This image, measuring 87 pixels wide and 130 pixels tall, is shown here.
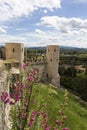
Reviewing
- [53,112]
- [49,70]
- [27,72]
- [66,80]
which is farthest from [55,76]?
[27,72]

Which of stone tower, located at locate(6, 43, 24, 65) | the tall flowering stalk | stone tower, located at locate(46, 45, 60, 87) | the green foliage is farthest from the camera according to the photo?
stone tower, located at locate(46, 45, 60, 87)

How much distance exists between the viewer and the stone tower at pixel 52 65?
40.4m

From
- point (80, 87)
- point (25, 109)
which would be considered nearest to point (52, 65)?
point (80, 87)

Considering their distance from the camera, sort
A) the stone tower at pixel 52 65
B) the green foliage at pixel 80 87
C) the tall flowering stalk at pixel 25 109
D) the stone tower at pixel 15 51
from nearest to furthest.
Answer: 1. the tall flowering stalk at pixel 25 109
2. the stone tower at pixel 15 51
3. the green foliage at pixel 80 87
4. the stone tower at pixel 52 65

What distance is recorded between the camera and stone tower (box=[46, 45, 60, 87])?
40.4 m

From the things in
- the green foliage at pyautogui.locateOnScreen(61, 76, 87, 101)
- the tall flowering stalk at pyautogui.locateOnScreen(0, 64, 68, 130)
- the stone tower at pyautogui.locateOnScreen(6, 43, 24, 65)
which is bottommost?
the green foliage at pyautogui.locateOnScreen(61, 76, 87, 101)

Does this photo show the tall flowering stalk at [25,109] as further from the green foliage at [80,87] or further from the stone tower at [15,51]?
the green foliage at [80,87]

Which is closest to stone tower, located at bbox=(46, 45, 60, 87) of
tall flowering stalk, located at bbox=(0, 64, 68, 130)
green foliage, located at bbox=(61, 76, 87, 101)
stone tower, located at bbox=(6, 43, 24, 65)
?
green foliage, located at bbox=(61, 76, 87, 101)

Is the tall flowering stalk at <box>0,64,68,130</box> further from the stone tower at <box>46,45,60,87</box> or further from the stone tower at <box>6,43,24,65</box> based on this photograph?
the stone tower at <box>46,45,60,87</box>

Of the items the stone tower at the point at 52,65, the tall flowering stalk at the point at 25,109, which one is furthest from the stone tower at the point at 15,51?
the tall flowering stalk at the point at 25,109

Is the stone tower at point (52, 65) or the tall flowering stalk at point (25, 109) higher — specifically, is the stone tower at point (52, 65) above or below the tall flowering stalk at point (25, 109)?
below

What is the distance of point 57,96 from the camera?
31.0 m

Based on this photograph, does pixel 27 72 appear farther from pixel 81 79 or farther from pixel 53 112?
pixel 81 79

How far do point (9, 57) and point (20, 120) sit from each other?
31.4m
